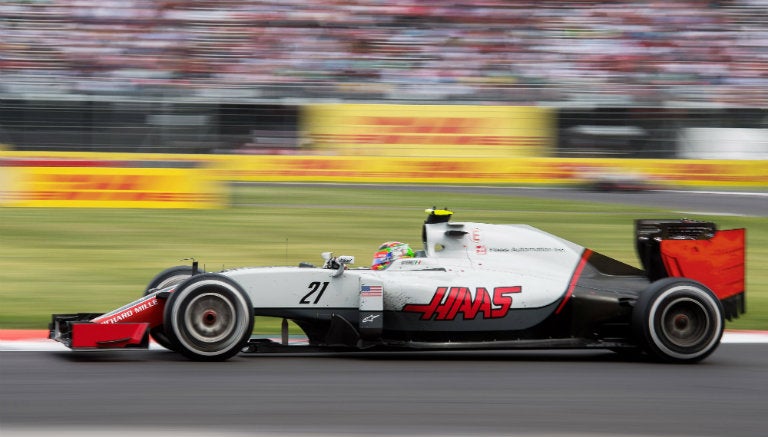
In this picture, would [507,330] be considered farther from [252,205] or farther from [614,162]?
[614,162]

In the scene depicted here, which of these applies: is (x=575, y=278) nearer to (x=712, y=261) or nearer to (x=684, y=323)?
(x=684, y=323)

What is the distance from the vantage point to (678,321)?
7004 millimetres

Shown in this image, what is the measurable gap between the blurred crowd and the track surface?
1403 centimetres

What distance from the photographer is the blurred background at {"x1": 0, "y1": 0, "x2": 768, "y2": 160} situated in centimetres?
1967

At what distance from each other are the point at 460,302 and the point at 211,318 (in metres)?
1.60

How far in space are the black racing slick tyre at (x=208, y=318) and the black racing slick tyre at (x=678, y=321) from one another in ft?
8.50

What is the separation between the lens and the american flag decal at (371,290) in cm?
672

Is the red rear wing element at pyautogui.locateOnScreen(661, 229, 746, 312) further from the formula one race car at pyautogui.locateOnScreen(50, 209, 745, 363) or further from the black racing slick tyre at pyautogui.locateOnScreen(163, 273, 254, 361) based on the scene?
the black racing slick tyre at pyautogui.locateOnScreen(163, 273, 254, 361)

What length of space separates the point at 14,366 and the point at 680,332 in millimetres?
4305

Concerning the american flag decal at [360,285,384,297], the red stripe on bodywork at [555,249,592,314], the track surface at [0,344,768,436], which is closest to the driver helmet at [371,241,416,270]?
the american flag decal at [360,285,384,297]

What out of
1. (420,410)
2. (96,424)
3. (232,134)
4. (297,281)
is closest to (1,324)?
(297,281)

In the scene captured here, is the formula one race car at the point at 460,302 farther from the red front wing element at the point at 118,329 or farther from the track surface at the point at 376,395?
the track surface at the point at 376,395

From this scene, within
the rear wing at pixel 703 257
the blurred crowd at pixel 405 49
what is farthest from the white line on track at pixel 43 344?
the blurred crowd at pixel 405 49

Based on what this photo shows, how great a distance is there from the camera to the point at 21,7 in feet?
71.9
